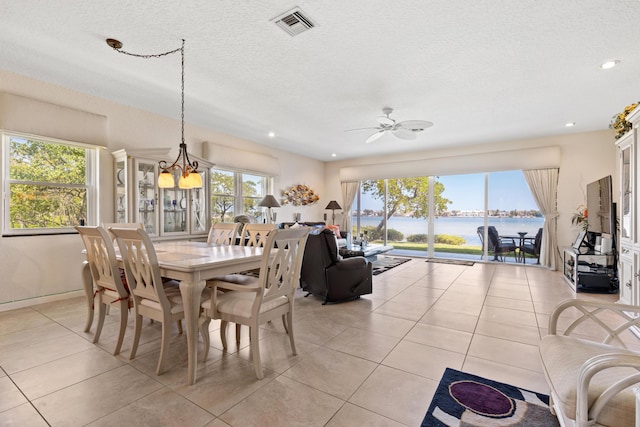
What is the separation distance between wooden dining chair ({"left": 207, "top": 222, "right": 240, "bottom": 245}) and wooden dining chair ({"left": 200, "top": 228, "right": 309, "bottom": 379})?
1.38 m

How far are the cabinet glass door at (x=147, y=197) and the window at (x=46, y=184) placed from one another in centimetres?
56

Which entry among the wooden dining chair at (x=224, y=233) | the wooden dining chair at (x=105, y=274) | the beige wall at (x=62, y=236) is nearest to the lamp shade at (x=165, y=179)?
the wooden dining chair at (x=105, y=274)

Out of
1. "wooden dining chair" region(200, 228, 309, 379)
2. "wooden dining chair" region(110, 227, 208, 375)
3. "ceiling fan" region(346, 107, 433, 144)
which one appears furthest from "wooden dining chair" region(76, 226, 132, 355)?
"ceiling fan" region(346, 107, 433, 144)

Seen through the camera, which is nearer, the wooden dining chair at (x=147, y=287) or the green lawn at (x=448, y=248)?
the wooden dining chair at (x=147, y=287)

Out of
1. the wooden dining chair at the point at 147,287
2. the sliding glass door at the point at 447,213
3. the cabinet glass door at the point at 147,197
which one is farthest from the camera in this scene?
the sliding glass door at the point at 447,213

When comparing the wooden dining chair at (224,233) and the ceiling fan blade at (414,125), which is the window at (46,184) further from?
the ceiling fan blade at (414,125)

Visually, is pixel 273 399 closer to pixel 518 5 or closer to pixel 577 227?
pixel 518 5

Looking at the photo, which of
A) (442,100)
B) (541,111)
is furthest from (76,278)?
(541,111)

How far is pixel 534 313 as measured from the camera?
321 centimetres

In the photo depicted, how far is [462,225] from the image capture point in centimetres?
698

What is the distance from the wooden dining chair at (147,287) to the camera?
1.97m

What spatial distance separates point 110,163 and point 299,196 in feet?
14.0

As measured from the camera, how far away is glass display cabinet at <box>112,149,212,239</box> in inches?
158

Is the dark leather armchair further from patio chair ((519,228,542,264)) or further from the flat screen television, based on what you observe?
patio chair ((519,228,542,264))
